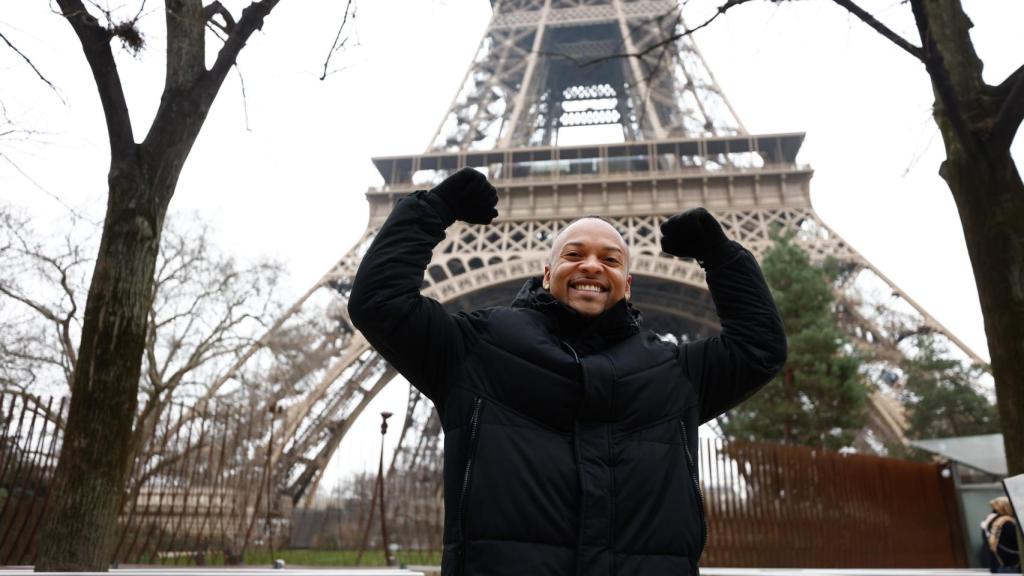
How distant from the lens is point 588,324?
1773 millimetres

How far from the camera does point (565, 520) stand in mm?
1504

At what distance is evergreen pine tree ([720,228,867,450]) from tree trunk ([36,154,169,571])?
15.2 meters

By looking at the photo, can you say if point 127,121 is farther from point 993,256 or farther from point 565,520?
point 993,256

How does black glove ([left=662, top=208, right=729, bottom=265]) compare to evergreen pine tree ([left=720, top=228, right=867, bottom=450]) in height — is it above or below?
below

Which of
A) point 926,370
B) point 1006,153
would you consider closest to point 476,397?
point 1006,153

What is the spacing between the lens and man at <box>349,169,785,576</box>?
150cm

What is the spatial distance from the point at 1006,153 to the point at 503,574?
3670mm

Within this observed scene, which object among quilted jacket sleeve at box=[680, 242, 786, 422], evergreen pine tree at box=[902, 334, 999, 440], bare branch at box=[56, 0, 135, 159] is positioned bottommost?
quilted jacket sleeve at box=[680, 242, 786, 422]

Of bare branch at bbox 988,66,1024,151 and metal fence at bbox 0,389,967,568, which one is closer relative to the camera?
bare branch at bbox 988,66,1024,151

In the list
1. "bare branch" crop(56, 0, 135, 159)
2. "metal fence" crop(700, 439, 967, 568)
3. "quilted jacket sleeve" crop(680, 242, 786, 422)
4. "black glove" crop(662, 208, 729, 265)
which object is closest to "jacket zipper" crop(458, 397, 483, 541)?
"quilted jacket sleeve" crop(680, 242, 786, 422)

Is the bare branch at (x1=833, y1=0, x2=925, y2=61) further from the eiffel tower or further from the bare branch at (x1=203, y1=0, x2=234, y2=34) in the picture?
the eiffel tower

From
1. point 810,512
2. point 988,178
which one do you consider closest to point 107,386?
point 988,178

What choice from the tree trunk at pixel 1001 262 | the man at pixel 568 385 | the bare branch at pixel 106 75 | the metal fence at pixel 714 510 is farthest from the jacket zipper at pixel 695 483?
the metal fence at pixel 714 510

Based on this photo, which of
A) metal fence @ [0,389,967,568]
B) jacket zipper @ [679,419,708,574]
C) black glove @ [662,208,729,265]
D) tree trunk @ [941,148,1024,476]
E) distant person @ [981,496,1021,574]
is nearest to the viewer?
jacket zipper @ [679,419,708,574]
